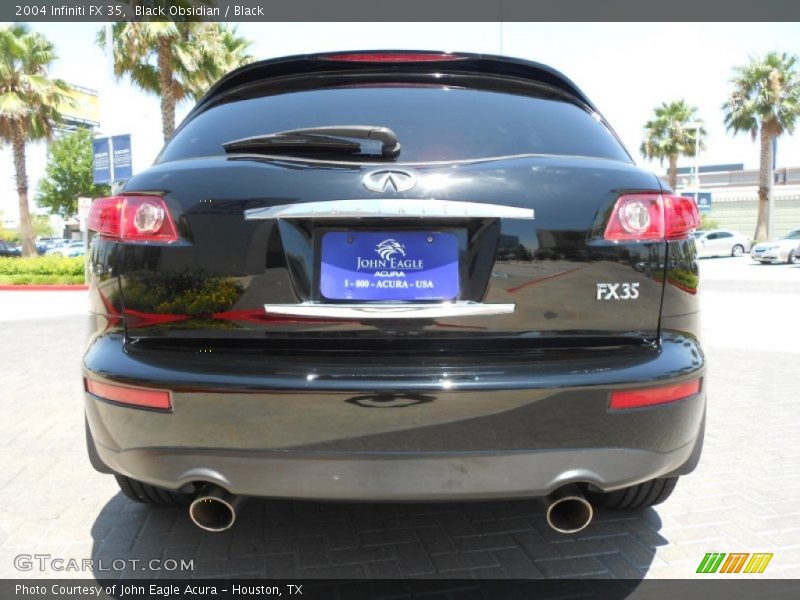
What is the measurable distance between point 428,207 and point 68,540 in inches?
81.8

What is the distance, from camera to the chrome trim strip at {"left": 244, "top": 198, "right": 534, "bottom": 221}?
5.87ft

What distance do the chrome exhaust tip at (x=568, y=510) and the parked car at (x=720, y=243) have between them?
108 feet

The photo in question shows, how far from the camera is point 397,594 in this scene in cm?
221

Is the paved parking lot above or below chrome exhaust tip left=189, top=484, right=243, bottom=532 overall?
below

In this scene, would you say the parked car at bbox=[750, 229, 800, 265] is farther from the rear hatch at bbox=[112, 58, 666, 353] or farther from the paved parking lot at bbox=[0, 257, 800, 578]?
the rear hatch at bbox=[112, 58, 666, 353]

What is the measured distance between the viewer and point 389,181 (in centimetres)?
184

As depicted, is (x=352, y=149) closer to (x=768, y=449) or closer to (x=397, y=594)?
(x=397, y=594)

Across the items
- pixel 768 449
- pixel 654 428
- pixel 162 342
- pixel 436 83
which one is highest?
pixel 436 83

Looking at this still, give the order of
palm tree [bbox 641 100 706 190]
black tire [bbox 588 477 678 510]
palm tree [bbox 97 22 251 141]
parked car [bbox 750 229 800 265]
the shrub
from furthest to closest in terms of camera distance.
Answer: palm tree [bbox 641 100 706 190]
parked car [bbox 750 229 800 265]
the shrub
palm tree [bbox 97 22 251 141]
black tire [bbox 588 477 678 510]

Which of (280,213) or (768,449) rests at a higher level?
(280,213)

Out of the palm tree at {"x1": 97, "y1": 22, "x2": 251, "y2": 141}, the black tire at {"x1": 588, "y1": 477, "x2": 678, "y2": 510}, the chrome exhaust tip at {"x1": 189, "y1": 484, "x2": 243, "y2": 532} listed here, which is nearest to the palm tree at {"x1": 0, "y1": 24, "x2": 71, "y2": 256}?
the palm tree at {"x1": 97, "y1": 22, "x2": 251, "y2": 141}

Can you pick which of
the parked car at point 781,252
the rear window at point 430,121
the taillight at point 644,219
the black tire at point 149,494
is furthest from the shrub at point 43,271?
the parked car at point 781,252

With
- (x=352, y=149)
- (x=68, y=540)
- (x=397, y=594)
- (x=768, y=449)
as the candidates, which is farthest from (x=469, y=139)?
(x=768, y=449)

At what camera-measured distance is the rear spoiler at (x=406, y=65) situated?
7.91 feet
